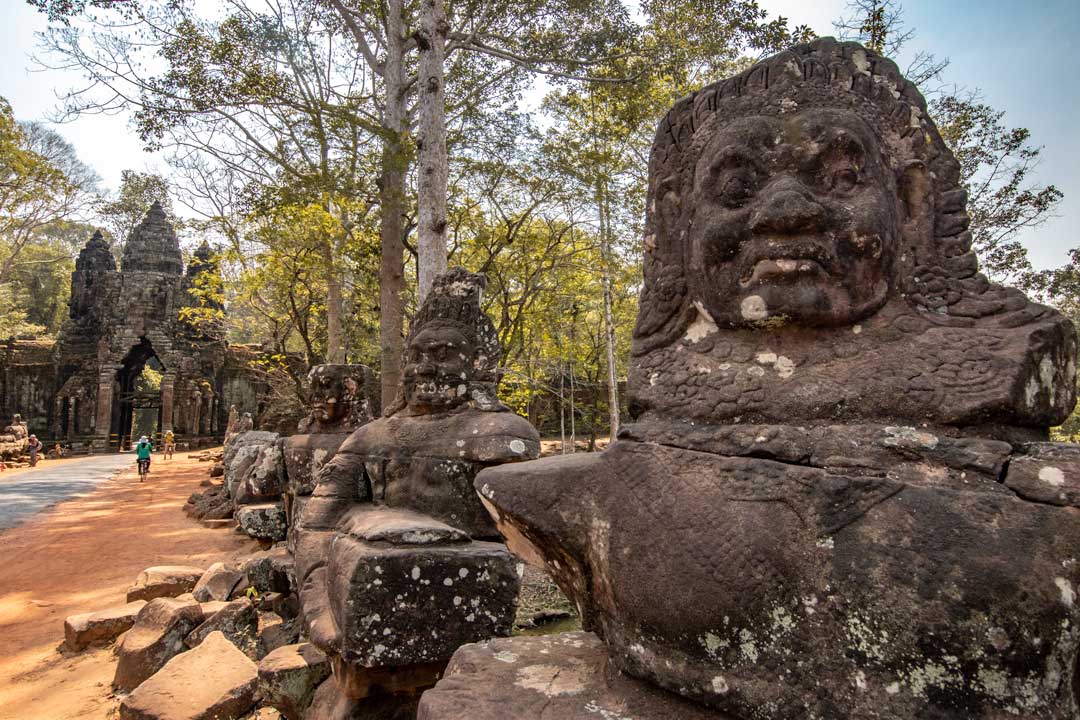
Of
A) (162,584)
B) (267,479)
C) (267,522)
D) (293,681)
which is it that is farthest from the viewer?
(267,479)

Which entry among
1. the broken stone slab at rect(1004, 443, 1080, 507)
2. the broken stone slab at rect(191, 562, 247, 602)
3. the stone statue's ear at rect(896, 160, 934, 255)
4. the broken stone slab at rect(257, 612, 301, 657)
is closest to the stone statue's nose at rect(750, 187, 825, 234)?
the stone statue's ear at rect(896, 160, 934, 255)

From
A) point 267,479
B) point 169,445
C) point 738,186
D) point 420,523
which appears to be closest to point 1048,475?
point 738,186

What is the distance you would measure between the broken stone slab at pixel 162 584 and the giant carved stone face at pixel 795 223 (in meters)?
6.04

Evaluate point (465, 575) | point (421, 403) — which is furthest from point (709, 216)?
point (421, 403)

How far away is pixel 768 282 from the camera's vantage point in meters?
1.56

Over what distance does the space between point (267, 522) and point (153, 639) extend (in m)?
2.35

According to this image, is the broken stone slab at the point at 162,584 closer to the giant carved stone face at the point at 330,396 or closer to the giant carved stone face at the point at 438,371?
the giant carved stone face at the point at 330,396

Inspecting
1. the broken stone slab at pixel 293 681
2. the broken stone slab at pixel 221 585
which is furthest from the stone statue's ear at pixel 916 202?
the broken stone slab at pixel 221 585

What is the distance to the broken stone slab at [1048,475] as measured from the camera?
3.96 feet

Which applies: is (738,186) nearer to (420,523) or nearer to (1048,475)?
(1048,475)

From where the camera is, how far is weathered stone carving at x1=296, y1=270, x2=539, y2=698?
7.93ft

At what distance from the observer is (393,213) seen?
33.5 feet

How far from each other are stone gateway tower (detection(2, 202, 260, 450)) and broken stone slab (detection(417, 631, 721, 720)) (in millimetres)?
26484

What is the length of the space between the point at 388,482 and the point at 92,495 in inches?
511
